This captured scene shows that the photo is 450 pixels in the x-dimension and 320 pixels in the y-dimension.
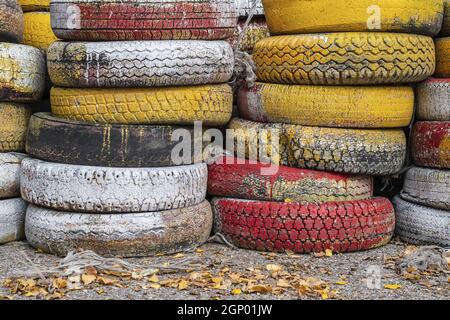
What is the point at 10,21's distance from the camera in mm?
4828

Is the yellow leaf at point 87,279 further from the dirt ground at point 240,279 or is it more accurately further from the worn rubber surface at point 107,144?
the worn rubber surface at point 107,144

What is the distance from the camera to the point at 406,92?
15.8 feet

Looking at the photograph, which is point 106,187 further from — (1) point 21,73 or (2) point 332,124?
(2) point 332,124

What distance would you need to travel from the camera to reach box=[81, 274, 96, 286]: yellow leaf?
390 centimetres

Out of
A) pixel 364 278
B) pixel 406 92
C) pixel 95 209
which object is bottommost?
pixel 364 278

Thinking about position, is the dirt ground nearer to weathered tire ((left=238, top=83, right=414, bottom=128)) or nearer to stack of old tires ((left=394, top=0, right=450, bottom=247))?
stack of old tires ((left=394, top=0, right=450, bottom=247))

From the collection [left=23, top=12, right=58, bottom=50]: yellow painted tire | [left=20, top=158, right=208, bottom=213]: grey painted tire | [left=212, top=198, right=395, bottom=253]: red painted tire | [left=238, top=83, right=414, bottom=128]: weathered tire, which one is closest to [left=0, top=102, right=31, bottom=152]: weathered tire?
[left=20, top=158, right=208, bottom=213]: grey painted tire

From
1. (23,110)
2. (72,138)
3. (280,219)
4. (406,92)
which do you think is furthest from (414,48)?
(23,110)

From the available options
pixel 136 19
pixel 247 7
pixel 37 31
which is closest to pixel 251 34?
pixel 247 7

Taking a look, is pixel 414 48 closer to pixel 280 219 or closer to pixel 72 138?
pixel 280 219

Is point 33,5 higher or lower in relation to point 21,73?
higher

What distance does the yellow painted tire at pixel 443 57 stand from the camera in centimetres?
492

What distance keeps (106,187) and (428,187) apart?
6.91 feet

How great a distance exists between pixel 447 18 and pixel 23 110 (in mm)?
2941
